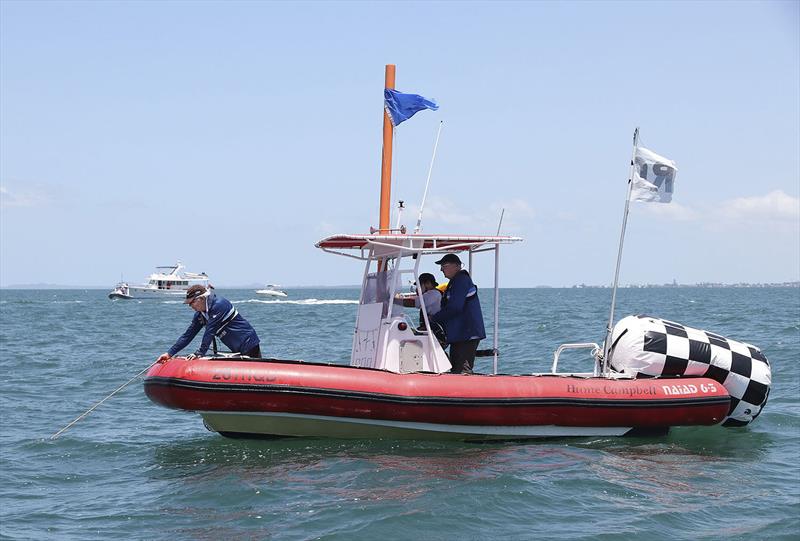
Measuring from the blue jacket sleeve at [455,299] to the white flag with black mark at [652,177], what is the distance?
7.04ft

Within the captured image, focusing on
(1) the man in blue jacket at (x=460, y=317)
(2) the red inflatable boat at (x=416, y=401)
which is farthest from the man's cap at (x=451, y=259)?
(2) the red inflatable boat at (x=416, y=401)

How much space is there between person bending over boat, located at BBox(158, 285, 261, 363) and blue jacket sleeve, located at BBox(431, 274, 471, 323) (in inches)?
72.7

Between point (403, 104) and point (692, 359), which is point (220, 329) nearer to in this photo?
point (403, 104)

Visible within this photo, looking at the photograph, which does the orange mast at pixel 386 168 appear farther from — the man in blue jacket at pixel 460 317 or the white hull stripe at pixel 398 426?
the white hull stripe at pixel 398 426

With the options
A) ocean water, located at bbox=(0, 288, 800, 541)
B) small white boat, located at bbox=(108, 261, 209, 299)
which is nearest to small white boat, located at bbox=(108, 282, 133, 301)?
small white boat, located at bbox=(108, 261, 209, 299)

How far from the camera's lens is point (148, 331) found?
1275 inches

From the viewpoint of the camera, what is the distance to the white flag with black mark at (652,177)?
9906 millimetres

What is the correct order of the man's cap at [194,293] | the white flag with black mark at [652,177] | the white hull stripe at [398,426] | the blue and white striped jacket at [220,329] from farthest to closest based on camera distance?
the white flag with black mark at [652,177] → the blue and white striped jacket at [220,329] → the man's cap at [194,293] → the white hull stripe at [398,426]

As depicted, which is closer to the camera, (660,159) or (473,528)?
(473,528)

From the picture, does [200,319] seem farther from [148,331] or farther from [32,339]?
[148,331]

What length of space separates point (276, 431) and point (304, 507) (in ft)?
6.75

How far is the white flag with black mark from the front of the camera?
991 cm

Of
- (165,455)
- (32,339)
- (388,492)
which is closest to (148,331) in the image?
(32,339)

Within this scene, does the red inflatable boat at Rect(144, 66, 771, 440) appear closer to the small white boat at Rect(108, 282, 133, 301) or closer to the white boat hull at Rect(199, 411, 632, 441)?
the white boat hull at Rect(199, 411, 632, 441)
